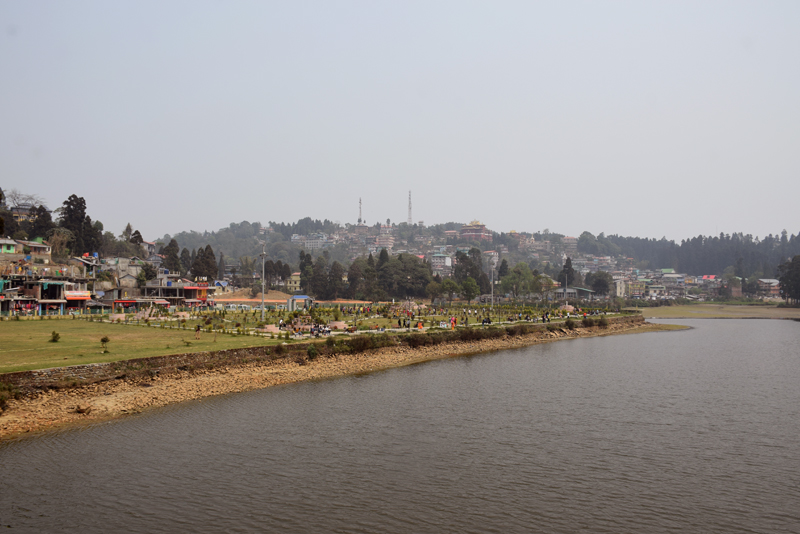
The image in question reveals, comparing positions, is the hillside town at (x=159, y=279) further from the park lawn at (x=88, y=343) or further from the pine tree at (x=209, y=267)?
the park lawn at (x=88, y=343)

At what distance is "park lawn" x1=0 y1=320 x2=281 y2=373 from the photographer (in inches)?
1164

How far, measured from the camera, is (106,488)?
18.1m

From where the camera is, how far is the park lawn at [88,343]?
29562mm

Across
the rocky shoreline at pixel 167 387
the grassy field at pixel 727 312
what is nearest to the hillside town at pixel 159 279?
the rocky shoreline at pixel 167 387

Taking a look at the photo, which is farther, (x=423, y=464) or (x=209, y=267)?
(x=209, y=267)

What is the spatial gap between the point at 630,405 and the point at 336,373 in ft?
63.8

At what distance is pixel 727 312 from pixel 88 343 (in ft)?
482

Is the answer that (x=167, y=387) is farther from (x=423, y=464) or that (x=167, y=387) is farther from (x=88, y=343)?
(x=423, y=464)

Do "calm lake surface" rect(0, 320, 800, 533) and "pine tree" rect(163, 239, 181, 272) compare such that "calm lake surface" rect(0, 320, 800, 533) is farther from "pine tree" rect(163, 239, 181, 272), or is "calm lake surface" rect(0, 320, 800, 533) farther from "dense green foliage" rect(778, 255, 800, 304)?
"dense green foliage" rect(778, 255, 800, 304)

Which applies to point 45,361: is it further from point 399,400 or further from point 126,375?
point 399,400

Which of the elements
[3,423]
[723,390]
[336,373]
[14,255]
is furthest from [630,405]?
[14,255]

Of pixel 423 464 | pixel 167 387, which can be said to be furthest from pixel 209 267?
pixel 423 464

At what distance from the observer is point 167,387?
A: 98.8ft

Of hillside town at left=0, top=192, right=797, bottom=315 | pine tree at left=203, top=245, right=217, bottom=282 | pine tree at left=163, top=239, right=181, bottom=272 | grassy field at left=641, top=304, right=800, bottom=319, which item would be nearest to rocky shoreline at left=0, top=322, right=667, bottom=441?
hillside town at left=0, top=192, right=797, bottom=315
